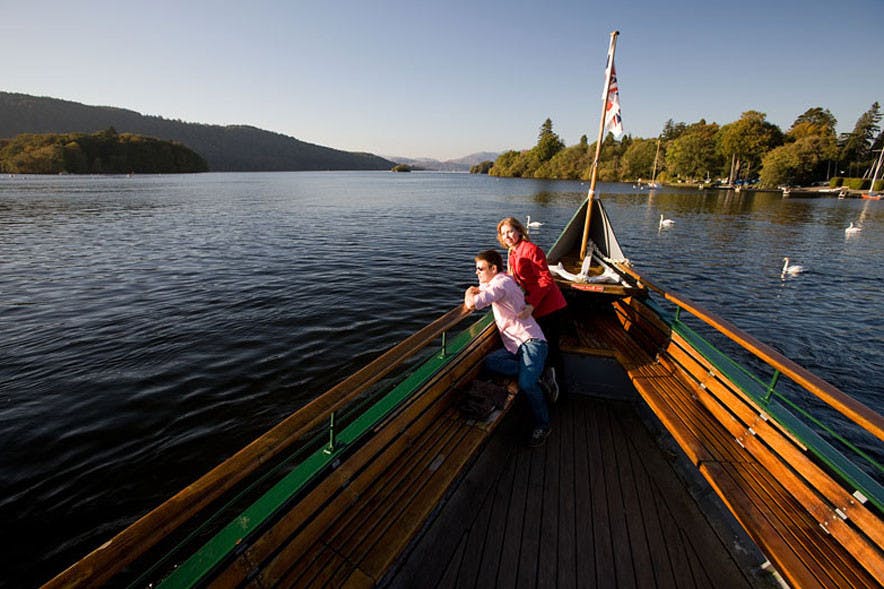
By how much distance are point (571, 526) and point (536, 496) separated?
0.39 m

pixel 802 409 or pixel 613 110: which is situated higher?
pixel 613 110

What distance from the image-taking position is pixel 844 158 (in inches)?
2963

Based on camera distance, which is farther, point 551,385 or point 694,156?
point 694,156

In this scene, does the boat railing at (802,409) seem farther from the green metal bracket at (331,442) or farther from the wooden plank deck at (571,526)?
the green metal bracket at (331,442)

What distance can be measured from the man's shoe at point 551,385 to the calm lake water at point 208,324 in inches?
169

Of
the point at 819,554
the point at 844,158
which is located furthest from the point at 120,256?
the point at 844,158

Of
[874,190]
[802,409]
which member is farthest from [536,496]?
[874,190]

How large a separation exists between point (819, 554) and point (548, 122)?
546ft

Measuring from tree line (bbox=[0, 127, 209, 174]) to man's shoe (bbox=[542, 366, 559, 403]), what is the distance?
146861 mm

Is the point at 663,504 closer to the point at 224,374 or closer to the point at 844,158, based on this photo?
the point at 224,374

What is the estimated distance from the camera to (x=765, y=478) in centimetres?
329

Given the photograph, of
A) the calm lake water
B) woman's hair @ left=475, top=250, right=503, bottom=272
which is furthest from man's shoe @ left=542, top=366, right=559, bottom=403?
the calm lake water

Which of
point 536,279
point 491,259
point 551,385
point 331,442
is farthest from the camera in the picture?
point 551,385

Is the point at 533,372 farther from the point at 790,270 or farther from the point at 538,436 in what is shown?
the point at 790,270
